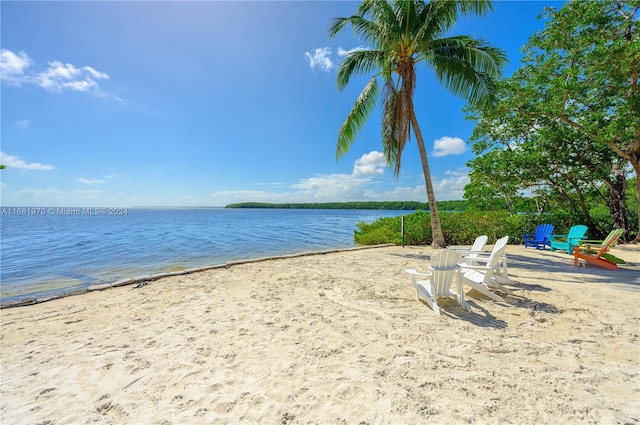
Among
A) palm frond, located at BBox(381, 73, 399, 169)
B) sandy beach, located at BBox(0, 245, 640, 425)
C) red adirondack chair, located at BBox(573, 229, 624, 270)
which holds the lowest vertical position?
sandy beach, located at BBox(0, 245, 640, 425)

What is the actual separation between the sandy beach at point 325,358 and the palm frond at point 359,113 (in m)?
7.42

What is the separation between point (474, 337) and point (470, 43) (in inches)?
406

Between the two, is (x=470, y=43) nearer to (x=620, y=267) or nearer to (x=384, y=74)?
(x=384, y=74)

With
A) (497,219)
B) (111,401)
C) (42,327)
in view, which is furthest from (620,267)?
(42,327)

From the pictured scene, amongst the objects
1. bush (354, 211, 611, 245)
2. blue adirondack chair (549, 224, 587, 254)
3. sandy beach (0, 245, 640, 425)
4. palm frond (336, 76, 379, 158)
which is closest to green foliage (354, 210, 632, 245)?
bush (354, 211, 611, 245)

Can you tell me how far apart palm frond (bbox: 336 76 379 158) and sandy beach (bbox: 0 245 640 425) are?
7.42m

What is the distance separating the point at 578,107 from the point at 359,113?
30.1ft

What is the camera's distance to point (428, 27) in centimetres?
934

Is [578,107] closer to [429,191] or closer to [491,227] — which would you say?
[491,227]

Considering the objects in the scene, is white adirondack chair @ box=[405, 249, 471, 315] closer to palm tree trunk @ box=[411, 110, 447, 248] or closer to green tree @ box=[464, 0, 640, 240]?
palm tree trunk @ box=[411, 110, 447, 248]

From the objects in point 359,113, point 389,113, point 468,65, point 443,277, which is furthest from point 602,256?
point 359,113

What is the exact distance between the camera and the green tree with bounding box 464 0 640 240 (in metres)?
9.38

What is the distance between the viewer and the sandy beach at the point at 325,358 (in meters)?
2.25

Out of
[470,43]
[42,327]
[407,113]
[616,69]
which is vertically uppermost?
[470,43]
